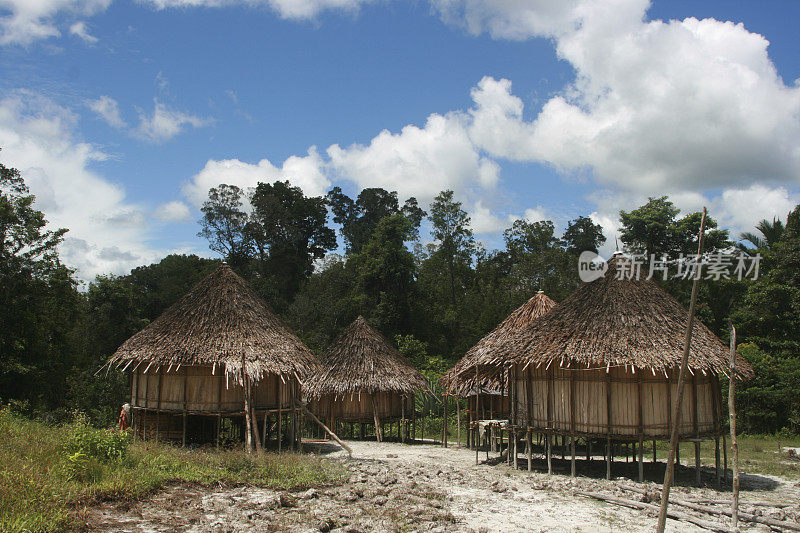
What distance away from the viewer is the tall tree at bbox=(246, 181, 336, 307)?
138 feet

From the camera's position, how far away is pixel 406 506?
948 centimetres

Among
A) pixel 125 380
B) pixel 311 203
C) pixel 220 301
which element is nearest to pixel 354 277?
pixel 311 203

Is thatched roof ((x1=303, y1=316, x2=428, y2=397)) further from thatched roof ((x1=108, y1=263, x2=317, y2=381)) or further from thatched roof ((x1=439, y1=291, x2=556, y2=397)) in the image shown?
thatched roof ((x1=108, y1=263, x2=317, y2=381))

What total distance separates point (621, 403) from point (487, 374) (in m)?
4.27

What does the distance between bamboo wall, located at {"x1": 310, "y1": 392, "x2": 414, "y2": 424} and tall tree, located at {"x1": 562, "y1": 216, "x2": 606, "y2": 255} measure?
30.6 m

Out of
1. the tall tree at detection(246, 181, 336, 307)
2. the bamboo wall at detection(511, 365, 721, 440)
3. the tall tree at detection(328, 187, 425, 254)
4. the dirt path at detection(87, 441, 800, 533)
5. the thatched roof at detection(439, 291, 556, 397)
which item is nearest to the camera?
the dirt path at detection(87, 441, 800, 533)

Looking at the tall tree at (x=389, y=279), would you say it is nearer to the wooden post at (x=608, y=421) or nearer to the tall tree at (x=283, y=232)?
the tall tree at (x=283, y=232)

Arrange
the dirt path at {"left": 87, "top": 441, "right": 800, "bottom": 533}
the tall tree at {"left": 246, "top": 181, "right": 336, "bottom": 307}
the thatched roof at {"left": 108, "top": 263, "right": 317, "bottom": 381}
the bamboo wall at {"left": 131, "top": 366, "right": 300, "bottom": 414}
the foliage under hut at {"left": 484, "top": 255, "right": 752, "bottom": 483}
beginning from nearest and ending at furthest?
the dirt path at {"left": 87, "top": 441, "right": 800, "bottom": 533} → the foliage under hut at {"left": 484, "top": 255, "right": 752, "bottom": 483} → the thatched roof at {"left": 108, "top": 263, "right": 317, "bottom": 381} → the bamboo wall at {"left": 131, "top": 366, "right": 300, "bottom": 414} → the tall tree at {"left": 246, "top": 181, "right": 336, "bottom": 307}

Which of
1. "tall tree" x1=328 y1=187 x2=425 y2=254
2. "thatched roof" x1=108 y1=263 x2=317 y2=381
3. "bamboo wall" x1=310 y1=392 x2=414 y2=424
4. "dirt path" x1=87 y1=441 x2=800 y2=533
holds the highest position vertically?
"tall tree" x1=328 y1=187 x2=425 y2=254

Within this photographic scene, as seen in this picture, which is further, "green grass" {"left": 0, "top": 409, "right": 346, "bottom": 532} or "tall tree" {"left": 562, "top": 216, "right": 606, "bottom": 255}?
"tall tree" {"left": 562, "top": 216, "right": 606, "bottom": 255}

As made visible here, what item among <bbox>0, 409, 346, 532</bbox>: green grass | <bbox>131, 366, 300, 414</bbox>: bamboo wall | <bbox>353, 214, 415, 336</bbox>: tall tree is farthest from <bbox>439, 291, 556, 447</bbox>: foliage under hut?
<bbox>353, 214, 415, 336</bbox>: tall tree

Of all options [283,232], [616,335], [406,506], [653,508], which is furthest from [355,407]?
[283,232]

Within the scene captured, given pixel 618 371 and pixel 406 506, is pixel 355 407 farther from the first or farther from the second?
pixel 406 506

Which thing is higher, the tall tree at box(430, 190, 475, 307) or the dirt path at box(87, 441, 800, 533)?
the tall tree at box(430, 190, 475, 307)
